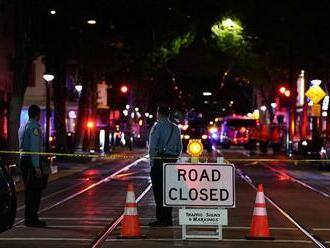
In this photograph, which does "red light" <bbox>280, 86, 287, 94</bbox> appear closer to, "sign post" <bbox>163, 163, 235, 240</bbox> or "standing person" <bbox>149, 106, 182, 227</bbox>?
"standing person" <bbox>149, 106, 182, 227</bbox>

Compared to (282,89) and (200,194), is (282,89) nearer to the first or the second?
(282,89)

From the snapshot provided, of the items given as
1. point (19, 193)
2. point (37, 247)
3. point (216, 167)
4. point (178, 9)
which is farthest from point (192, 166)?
point (178, 9)

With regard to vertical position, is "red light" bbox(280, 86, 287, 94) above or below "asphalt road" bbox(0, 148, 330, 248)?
above

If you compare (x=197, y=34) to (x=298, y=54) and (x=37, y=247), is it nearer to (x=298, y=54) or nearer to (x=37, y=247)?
(x=298, y=54)

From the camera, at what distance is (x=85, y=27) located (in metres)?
38.9

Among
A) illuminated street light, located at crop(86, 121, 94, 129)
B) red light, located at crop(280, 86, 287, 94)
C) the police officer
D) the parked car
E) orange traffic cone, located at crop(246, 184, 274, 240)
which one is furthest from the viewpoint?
red light, located at crop(280, 86, 287, 94)

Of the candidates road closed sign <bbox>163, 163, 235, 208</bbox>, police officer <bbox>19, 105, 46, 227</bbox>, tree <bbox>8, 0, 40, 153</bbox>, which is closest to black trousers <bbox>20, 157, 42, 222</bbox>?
police officer <bbox>19, 105, 46, 227</bbox>

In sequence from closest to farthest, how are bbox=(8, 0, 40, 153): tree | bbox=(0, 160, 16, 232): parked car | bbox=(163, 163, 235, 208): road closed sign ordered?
1. bbox=(0, 160, 16, 232): parked car
2. bbox=(163, 163, 235, 208): road closed sign
3. bbox=(8, 0, 40, 153): tree

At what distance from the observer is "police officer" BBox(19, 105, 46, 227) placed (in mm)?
14609

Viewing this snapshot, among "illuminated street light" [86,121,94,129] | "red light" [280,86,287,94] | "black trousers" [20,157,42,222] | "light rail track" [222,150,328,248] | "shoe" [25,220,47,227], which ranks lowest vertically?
"light rail track" [222,150,328,248]

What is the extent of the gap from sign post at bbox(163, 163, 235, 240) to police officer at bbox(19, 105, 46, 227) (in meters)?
2.61

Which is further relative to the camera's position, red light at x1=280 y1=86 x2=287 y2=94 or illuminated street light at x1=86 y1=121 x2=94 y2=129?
red light at x1=280 y1=86 x2=287 y2=94

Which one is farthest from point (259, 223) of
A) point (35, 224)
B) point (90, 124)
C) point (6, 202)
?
point (90, 124)

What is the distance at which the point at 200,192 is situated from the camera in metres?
13.1
